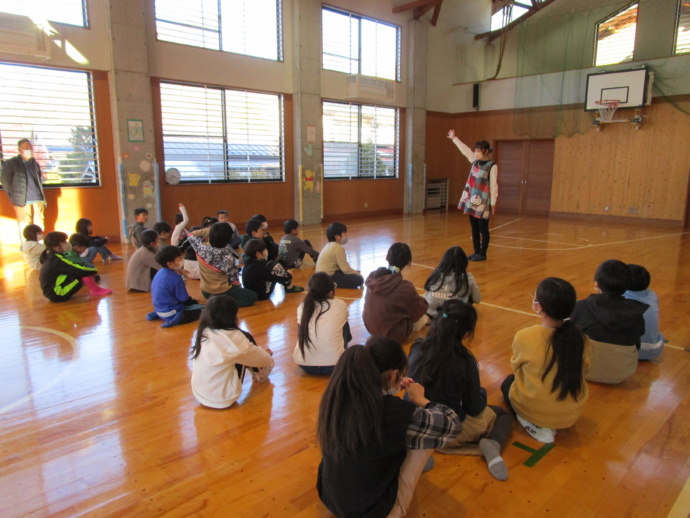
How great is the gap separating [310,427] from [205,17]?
26.2ft

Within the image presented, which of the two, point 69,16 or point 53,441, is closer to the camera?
point 53,441

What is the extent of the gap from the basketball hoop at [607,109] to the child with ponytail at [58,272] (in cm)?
1006

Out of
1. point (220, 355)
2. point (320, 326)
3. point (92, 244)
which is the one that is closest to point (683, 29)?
point (320, 326)

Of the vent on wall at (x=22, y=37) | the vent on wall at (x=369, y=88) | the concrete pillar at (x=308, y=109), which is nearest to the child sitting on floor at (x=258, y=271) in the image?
the vent on wall at (x=22, y=37)

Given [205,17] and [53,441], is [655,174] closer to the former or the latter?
[205,17]

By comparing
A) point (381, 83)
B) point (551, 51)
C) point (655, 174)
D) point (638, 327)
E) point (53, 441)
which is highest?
point (551, 51)

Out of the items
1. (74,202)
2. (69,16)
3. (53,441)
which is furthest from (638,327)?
(69,16)

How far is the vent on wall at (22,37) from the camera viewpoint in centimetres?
640

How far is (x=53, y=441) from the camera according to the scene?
233 cm

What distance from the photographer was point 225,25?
8633 mm

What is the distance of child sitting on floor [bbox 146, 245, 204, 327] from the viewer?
3.91m

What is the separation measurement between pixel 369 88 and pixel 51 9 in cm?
596

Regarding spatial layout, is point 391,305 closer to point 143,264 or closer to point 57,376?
point 57,376

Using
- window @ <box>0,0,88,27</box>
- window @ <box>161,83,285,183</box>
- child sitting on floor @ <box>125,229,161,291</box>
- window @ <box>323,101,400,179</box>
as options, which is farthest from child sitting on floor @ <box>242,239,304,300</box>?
window @ <box>323,101,400,179</box>
